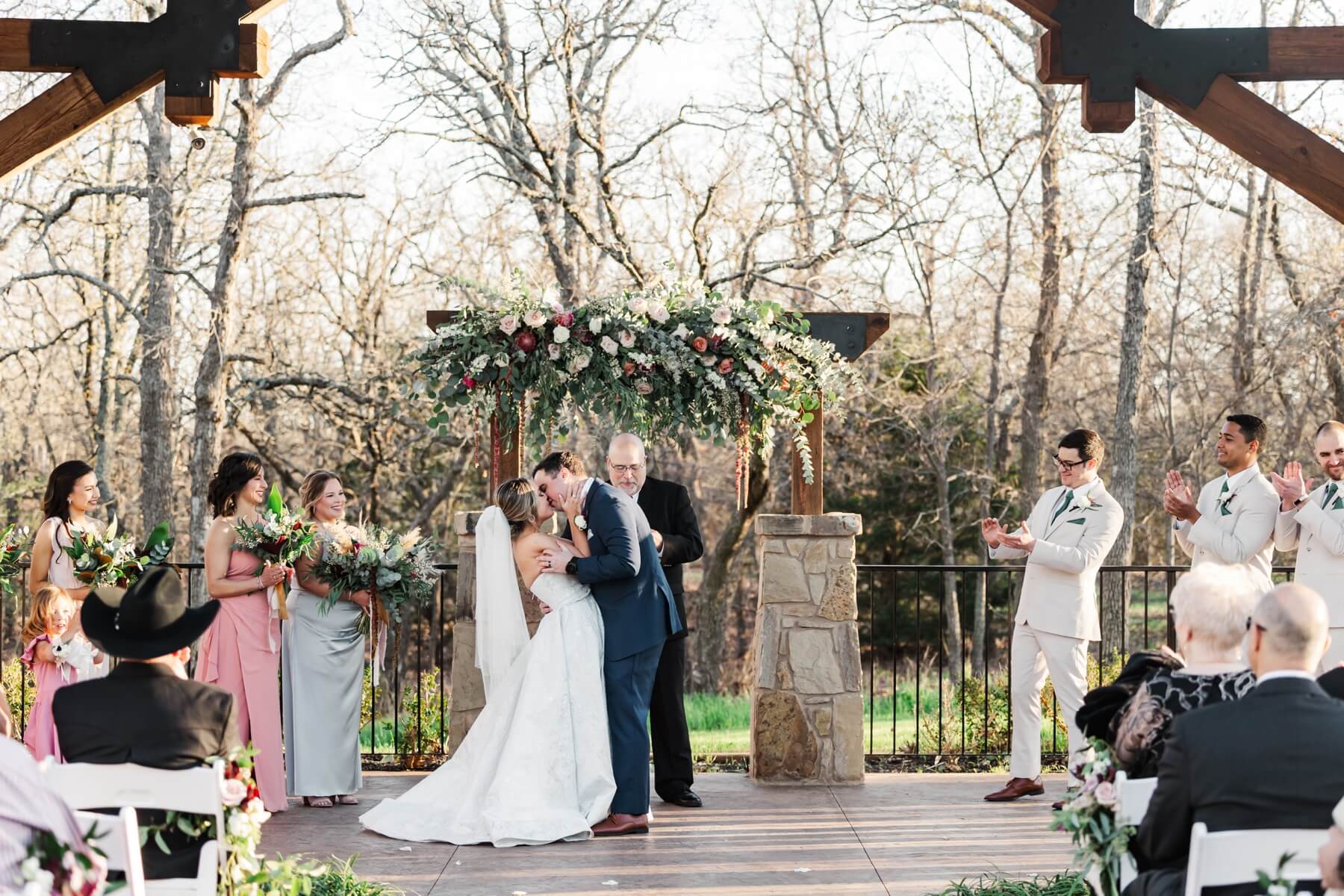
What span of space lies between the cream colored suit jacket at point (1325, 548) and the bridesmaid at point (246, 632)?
15.8 feet

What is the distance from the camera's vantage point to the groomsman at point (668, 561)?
6402 millimetres

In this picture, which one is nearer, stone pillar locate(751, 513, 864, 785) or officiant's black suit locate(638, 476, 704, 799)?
officiant's black suit locate(638, 476, 704, 799)

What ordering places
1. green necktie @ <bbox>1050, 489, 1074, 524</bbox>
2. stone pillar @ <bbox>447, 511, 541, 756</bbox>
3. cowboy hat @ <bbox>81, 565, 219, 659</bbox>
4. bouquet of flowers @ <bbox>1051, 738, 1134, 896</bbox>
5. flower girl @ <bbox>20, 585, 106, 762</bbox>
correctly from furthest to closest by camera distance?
stone pillar @ <bbox>447, 511, 541, 756</bbox>
green necktie @ <bbox>1050, 489, 1074, 524</bbox>
flower girl @ <bbox>20, 585, 106, 762</bbox>
cowboy hat @ <bbox>81, 565, 219, 659</bbox>
bouquet of flowers @ <bbox>1051, 738, 1134, 896</bbox>

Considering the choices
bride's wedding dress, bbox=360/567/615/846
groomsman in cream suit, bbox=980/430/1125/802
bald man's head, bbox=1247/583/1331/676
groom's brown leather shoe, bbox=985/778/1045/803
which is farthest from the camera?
groom's brown leather shoe, bbox=985/778/1045/803

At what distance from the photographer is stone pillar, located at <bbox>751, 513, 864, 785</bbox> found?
23.0 ft

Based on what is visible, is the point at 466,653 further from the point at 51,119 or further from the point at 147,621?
the point at 147,621

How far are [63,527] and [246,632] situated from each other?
0.99 metres

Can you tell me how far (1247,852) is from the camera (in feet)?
9.35

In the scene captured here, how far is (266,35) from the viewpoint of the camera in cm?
539

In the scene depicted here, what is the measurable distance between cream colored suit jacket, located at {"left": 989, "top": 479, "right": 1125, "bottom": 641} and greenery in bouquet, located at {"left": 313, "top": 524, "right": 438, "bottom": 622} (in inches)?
114

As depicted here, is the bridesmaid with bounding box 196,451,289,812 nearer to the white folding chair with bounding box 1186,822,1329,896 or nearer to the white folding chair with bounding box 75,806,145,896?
the white folding chair with bounding box 75,806,145,896

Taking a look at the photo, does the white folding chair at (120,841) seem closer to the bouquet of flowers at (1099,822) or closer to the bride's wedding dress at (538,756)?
the bouquet of flowers at (1099,822)

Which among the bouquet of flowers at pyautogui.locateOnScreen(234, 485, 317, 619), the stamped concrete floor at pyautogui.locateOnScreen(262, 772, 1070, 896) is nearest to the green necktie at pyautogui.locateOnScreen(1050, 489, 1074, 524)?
the stamped concrete floor at pyautogui.locateOnScreen(262, 772, 1070, 896)

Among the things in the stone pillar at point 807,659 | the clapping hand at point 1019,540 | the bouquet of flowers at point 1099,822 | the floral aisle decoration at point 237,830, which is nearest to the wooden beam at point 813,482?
the stone pillar at point 807,659
